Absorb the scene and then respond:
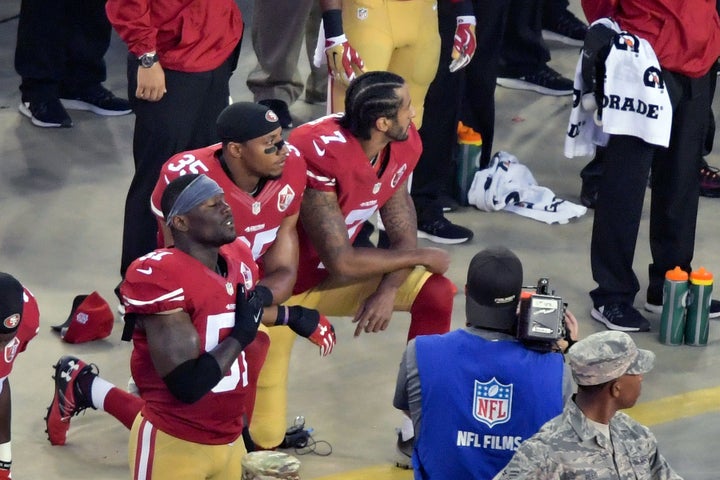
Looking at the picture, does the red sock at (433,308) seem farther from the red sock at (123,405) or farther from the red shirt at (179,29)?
the red shirt at (179,29)

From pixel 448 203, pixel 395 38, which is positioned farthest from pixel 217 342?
pixel 448 203

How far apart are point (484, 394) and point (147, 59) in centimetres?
291

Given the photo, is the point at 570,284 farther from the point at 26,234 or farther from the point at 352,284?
the point at 26,234

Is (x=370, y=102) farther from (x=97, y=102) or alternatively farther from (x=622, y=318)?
(x=97, y=102)

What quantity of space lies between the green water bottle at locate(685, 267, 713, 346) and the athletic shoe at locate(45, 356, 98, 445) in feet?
9.35

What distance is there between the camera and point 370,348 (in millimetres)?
6848

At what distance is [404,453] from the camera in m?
5.87

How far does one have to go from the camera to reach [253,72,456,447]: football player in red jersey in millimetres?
5801

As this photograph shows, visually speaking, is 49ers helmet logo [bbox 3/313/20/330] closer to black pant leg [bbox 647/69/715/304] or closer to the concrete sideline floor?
the concrete sideline floor

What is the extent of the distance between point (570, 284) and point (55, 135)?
3368mm

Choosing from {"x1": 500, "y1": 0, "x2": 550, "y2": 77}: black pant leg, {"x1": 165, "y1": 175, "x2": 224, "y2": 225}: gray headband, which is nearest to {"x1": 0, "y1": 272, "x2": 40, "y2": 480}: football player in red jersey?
{"x1": 165, "y1": 175, "x2": 224, "y2": 225}: gray headband

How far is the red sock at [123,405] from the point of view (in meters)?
5.64

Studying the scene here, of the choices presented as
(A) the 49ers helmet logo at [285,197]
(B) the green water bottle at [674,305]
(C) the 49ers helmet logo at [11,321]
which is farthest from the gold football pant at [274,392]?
(B) the green water bottle at [674,305]

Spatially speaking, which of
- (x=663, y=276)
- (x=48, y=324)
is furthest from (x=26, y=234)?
(x=663, y=276)
